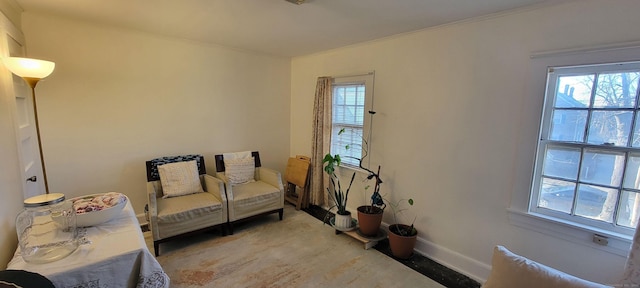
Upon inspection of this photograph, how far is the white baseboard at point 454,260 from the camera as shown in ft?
7.39

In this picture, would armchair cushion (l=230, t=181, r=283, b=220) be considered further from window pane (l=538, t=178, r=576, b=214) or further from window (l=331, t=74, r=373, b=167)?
window pane (l=538, t=178, r=576, b=214)

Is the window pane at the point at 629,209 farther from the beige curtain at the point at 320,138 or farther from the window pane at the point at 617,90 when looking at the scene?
the beige curtain at the point at 320,138

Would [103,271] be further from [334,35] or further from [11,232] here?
[334,35]

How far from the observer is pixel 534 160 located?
1.96 metres

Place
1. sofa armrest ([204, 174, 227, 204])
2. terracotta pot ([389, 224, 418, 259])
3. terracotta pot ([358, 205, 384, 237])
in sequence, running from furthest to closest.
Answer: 1. sofa armrest ([204, 174, 227, 204])
2. terracotta pot ([358, 205, 384, 237])
3. terracotta pot ([389, 224, 418, 259])

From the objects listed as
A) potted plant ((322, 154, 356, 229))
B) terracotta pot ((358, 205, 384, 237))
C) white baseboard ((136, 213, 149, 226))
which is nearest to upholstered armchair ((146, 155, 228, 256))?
white baseboard ((136, 213, 149, 226))

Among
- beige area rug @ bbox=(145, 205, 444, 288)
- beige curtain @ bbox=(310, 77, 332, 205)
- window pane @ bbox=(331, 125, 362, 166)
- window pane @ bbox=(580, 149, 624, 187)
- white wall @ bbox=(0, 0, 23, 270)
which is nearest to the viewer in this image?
white wall @ bbox=(0, 0, 23, 270)

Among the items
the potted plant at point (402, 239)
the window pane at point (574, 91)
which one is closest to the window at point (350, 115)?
the potted plant at point (402, 239)

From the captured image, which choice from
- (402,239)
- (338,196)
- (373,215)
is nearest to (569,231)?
(402,239)

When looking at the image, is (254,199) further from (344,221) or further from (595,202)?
(595,202)

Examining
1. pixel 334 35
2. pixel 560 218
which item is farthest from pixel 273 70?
pixel 560 218

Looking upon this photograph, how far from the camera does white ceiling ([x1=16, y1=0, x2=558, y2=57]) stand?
6.55 ft

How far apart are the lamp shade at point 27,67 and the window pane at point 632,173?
3.90m

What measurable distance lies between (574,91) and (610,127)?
0.31 metres
